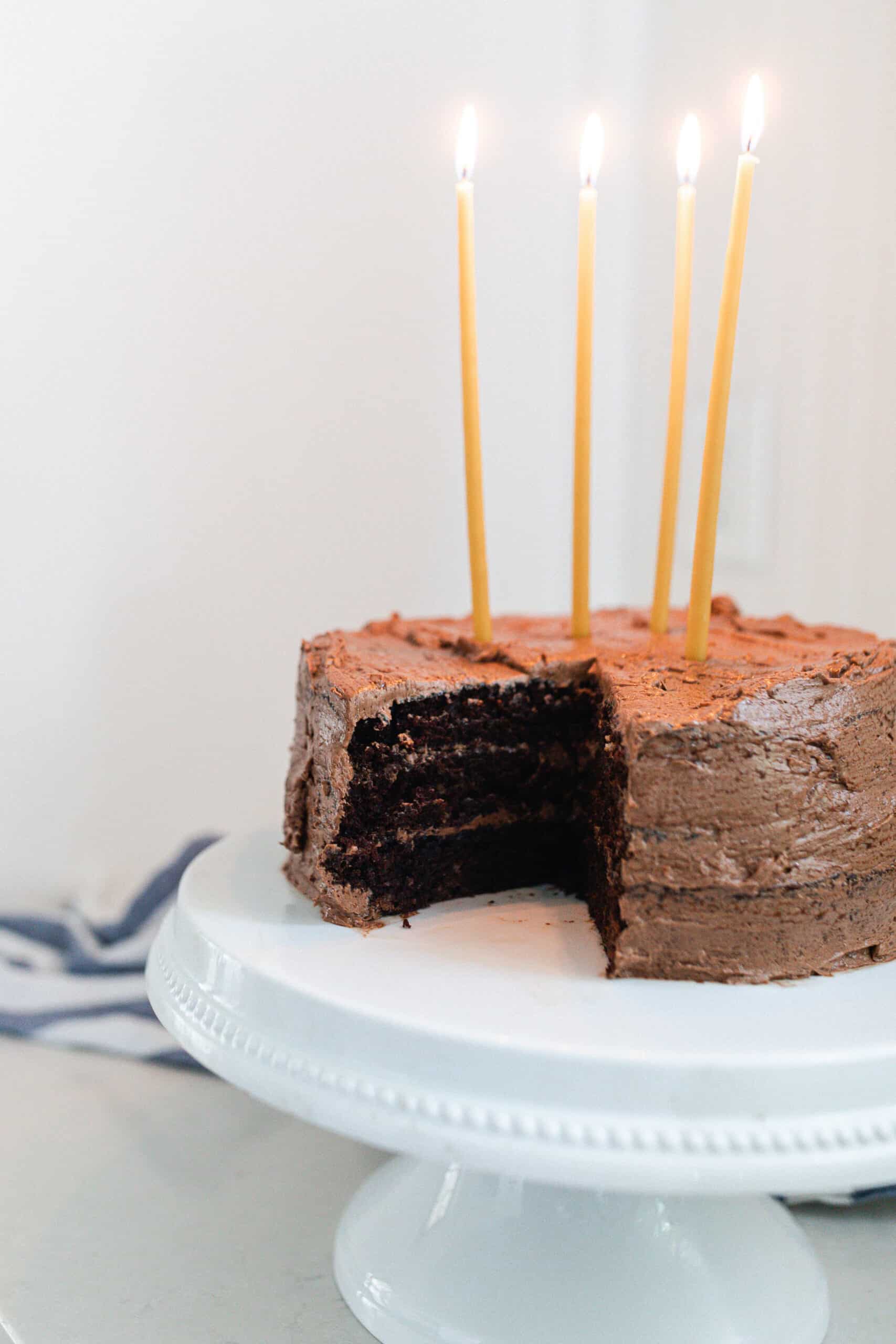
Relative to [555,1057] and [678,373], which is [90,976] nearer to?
[555,1057]

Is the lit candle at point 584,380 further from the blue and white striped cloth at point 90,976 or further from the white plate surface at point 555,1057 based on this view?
the blue and white striped cloth at point 90,976

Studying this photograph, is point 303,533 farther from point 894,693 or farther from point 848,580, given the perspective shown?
point 894,693

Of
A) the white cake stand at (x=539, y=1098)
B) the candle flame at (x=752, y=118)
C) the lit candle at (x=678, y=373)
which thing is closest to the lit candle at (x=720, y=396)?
the candle flame at (x=752, y=118)

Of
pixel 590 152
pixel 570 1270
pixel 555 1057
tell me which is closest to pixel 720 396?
pixel 590 152

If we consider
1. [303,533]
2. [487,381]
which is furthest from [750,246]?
[303,533]

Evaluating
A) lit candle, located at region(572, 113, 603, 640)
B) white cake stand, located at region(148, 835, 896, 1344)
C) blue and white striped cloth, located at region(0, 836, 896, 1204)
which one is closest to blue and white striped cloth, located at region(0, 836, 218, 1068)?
blue and white striped cloth, located at region(0, 836, 896, 1204)

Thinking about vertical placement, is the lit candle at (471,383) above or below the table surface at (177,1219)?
above
